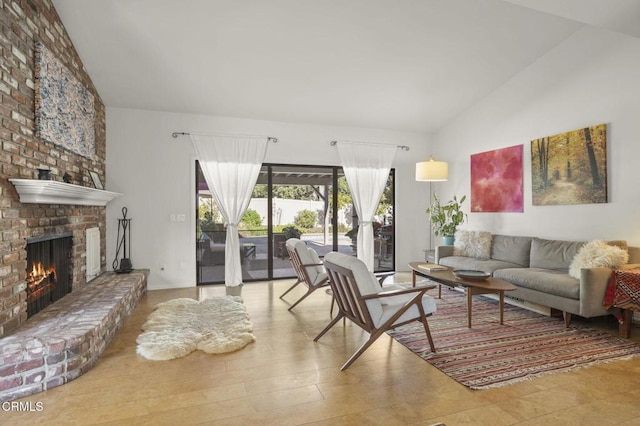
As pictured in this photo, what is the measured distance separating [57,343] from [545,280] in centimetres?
448

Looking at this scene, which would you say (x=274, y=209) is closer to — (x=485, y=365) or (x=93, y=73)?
(x=93, y=73)

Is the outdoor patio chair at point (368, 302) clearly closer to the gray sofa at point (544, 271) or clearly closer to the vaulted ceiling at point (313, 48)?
the gray sofa at point (544, 271)

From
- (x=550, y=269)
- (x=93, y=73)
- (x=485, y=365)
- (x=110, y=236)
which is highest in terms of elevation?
(x=93, y=73)

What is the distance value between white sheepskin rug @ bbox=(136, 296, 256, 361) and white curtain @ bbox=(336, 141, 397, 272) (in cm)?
272

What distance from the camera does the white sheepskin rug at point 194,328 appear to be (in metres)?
3.03

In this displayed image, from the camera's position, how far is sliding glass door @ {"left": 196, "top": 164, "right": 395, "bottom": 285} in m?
Result: 5.67

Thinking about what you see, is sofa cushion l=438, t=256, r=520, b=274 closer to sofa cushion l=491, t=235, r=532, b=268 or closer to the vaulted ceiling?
sofa cushion l=491, t=235, r=532, b=268

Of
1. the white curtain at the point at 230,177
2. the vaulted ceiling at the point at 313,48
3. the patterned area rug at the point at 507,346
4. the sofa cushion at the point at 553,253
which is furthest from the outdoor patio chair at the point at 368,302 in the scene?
the white curtain at the point at 230,177

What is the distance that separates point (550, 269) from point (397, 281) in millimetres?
2188

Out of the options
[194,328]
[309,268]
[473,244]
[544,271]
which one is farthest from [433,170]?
[194,328]

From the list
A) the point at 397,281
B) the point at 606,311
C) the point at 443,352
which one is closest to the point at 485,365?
the point at 443,352

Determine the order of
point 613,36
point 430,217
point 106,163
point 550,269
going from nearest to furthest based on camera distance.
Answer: point 613,36
point 550,269
point 106,163
point 430,217

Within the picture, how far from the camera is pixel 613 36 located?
157 inches

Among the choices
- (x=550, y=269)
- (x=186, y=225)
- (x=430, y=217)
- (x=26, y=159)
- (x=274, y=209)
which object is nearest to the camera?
(x=26, y=159)
